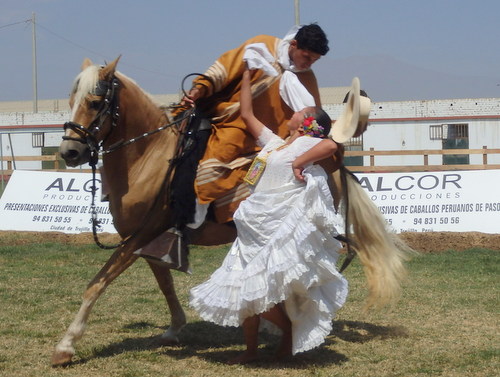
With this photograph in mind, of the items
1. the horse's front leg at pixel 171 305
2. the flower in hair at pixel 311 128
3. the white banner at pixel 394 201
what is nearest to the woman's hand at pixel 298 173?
the flower in hair at pixel 311 128

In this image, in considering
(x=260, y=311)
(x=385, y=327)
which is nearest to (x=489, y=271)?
(x=385, y=327)

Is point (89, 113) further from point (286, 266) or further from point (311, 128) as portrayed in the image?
point (286, 266)

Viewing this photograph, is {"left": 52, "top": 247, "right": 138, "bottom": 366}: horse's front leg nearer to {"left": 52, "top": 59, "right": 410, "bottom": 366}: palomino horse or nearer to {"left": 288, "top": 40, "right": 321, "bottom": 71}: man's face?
{"left": 52, "top": 59, "right": 410, "bottom": 366}: palomino horse

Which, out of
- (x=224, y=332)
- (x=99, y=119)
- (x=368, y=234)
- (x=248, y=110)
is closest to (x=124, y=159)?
(x=99, y=119)

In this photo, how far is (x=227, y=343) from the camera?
21.7 feet

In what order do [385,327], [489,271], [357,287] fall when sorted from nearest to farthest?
1. [385,327]
2. [357,287]
3. [489,271]

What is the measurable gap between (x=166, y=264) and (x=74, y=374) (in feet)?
3.59

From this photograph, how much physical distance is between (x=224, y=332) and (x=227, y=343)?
0.40 m

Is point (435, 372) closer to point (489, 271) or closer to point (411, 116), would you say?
point (489, 271)

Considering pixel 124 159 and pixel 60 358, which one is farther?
pixel 124 159

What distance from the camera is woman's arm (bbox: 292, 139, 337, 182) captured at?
17.9 feet

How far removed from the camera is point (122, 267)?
5.96 meters

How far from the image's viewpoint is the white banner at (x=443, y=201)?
41.7 feet

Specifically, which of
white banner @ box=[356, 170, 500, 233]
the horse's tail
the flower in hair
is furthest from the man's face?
white banner @ box=[356, 170, 500, 233]
